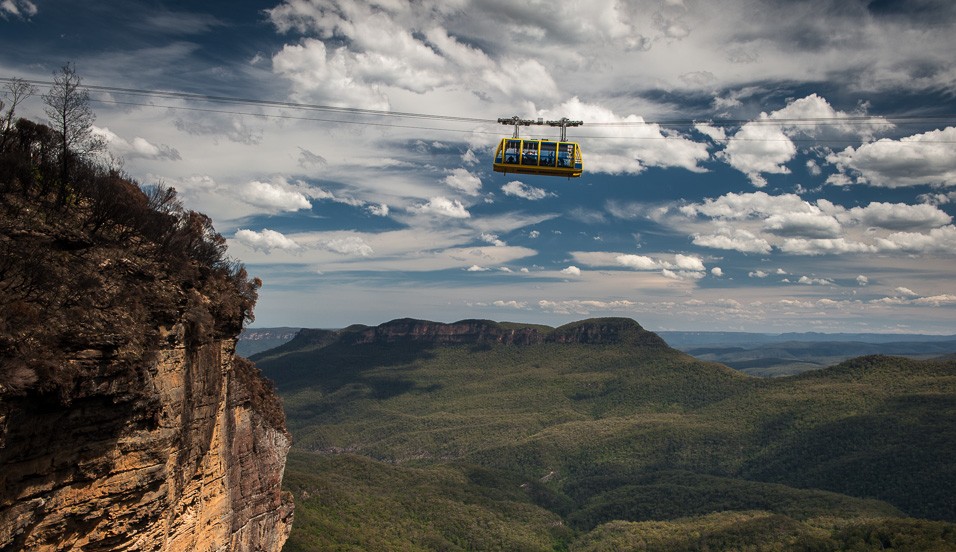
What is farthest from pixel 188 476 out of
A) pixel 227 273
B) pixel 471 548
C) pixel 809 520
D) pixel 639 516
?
pixel 639 516

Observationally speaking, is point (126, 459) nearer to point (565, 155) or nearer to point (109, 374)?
point (109, 374)

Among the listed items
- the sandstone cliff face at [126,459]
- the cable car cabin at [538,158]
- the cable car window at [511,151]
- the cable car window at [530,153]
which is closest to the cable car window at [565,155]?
the cable car cabin at [538,158]

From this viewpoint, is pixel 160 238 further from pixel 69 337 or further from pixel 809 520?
pixel 809 520

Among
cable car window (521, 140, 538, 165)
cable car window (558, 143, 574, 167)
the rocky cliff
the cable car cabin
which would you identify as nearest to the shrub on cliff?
the rocky cliff

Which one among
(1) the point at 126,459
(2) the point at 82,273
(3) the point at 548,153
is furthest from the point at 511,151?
(1) the point at 126,459

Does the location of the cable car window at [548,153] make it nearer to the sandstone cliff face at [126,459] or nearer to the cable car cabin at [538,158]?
the cable car cabin at [538,158]

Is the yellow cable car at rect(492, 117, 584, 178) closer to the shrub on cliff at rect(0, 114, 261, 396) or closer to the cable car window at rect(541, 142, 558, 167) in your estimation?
the cable car window at rect(541, 142, 558, 167)

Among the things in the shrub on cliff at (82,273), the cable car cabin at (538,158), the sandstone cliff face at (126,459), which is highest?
the cable car cabin at (538,158)
